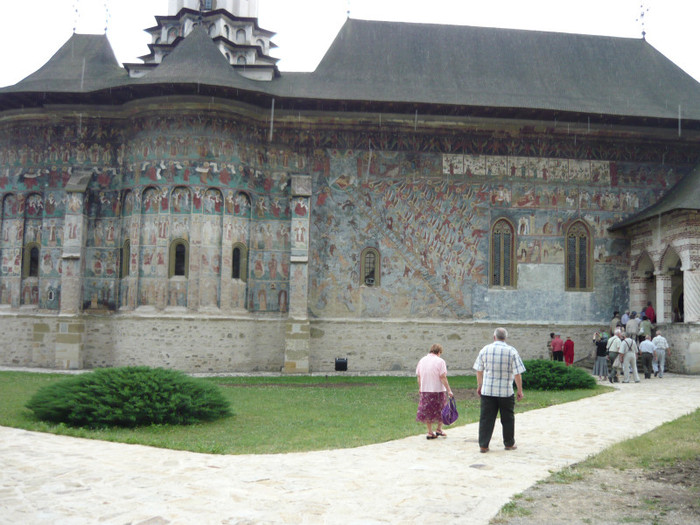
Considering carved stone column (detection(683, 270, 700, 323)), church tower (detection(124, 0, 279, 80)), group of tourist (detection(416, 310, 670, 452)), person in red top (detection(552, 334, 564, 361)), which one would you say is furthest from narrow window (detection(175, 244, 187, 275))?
carved stone column (detection(683, 270, 700, 323))

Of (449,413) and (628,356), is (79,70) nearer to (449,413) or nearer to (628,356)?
(449,413)

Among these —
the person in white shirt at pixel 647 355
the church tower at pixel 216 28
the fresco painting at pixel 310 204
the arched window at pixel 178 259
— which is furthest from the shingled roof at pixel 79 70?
the person in white shirt at pixel 647 355

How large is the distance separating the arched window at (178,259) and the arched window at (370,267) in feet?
17.9

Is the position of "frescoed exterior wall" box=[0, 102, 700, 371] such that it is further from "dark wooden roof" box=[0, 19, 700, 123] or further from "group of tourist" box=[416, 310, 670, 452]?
"group of tourist" box=[416, 310, 670, 452]

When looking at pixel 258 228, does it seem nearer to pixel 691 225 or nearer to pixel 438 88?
pixel 438 88

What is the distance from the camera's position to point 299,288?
784 inches

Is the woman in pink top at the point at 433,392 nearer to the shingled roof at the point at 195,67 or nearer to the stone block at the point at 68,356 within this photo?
the shingled roof at the point at 195,67

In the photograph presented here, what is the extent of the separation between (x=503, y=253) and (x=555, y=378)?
720 cm

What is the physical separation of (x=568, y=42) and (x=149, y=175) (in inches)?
640

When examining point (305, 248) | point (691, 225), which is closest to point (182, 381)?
point (305, 248)

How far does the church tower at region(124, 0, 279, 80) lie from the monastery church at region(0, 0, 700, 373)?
4.28m

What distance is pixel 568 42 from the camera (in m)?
24.9

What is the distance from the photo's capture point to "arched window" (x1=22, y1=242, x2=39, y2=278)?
21.2 m

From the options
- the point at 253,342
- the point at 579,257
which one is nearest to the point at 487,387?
the point at 253,342
